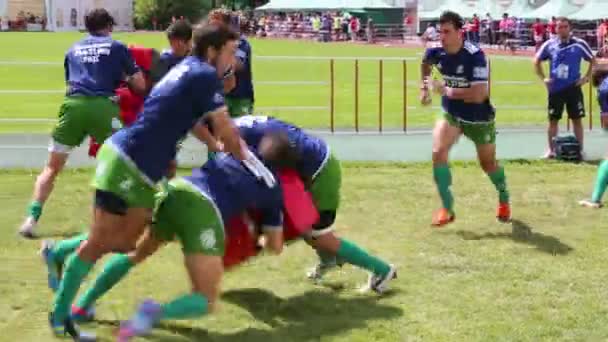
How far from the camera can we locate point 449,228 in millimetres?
8008

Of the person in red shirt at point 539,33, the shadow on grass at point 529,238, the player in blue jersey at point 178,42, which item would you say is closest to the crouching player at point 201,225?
the player in blue jersey at point 178,42

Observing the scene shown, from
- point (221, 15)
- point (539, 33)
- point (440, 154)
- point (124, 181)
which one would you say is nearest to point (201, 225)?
point (124, 181)

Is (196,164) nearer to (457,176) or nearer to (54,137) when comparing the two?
(457,176)

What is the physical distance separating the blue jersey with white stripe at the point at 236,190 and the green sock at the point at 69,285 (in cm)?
71

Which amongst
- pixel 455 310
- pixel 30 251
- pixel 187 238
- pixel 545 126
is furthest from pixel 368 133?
pixel 187 238

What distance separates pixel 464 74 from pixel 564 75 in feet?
15.5

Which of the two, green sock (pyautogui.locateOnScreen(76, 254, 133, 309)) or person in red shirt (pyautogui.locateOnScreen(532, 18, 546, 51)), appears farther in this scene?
person in red shirt (pyautogui.locateOnScreen(532, 18, 546, 51))

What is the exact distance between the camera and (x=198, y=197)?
4766 millimetres

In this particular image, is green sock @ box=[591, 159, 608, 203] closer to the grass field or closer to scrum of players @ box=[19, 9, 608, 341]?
scrum of players @ box=[19, 9, 608, 341]

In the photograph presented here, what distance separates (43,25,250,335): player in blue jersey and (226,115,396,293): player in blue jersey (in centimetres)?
59

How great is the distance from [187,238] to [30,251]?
9.44 feet


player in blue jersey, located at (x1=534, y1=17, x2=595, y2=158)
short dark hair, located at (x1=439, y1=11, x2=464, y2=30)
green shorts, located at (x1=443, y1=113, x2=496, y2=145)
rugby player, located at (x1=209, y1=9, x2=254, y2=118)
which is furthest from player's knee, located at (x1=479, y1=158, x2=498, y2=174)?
player in blue jersey, located at (x1=534, y1=17, x2=595, y2=158)

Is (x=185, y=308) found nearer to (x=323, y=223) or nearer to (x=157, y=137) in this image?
(x=157, y=137)

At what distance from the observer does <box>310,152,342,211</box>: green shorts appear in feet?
18.7
